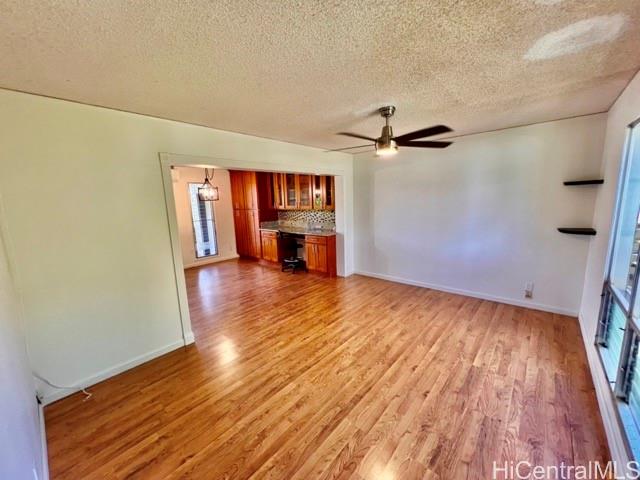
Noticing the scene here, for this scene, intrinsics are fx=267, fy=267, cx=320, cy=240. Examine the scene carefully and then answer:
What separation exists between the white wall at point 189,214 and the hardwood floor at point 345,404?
11.4ft

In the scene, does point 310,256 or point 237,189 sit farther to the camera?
point 237,189

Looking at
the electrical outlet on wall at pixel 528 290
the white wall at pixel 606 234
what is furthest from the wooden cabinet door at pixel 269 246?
the white wall at pixel 606 234

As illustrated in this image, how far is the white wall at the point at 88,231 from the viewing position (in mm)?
1942

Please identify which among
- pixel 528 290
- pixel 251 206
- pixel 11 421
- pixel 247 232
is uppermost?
pixel 251 206

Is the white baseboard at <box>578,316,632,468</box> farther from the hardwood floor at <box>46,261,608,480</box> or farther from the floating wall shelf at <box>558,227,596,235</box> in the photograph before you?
the floating wall shelf at <box>558,227,596,235</box>

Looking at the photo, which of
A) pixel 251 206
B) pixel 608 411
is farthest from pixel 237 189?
pixel 608 411

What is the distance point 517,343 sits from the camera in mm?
2738

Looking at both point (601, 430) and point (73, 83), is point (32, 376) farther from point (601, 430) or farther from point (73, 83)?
point (601, 430)

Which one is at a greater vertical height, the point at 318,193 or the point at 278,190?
the point at 278,190

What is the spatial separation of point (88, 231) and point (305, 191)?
4.10m

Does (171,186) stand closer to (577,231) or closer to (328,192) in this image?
(328,192)

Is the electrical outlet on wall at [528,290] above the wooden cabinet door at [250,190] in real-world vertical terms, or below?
below

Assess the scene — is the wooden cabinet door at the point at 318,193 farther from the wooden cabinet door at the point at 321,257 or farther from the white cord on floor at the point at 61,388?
the white cord on floor at the point at 61,388

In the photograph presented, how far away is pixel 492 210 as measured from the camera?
3.63m
